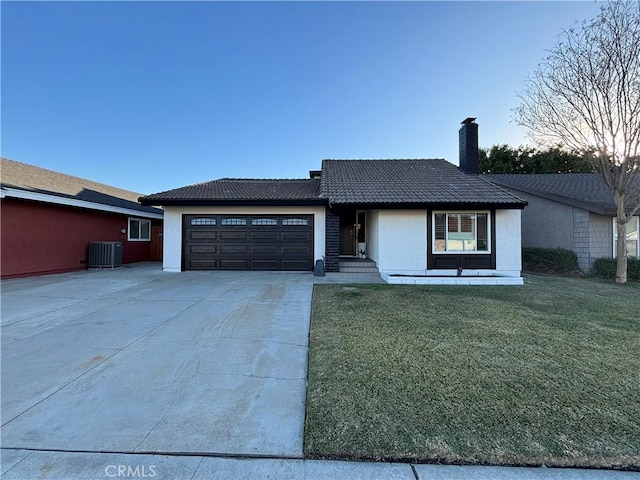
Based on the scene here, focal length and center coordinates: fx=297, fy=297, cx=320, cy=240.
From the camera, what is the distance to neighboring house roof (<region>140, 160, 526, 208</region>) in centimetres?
996


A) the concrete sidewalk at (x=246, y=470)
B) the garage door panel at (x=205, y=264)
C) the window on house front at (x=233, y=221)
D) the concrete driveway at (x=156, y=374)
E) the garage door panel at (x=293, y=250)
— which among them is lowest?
the concrete sidewalk at (x=246, y=470)

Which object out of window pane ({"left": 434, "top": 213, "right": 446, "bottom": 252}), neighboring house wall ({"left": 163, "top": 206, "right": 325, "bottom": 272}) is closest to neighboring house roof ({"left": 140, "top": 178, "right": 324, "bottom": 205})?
neighboring house wall ({"left": 163, "top": 206, "right": 325, "bottom": 272})

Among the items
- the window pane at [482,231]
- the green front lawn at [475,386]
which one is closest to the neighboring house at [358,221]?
the window pane at [482,231]

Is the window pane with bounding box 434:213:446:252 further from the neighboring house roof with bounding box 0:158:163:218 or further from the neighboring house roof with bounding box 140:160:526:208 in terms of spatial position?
the neighboring house roof with bounding box 0:158:163:218

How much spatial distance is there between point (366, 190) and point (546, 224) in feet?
27.9

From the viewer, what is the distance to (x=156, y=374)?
340 cm

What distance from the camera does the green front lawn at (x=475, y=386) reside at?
222cm

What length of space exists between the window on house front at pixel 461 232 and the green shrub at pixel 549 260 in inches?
151

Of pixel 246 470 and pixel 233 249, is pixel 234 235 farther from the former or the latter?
pixel 246 470

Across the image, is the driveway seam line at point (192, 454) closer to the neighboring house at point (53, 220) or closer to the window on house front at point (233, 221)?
the window on house front at point (233, 221)

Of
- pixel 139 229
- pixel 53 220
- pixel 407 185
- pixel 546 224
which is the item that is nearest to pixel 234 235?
pixel 53 220

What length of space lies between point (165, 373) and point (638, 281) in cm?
→ 1390

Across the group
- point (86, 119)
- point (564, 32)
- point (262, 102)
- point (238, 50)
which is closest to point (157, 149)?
point (86, 119)

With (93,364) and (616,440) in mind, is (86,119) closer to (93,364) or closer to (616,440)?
(93,364)
